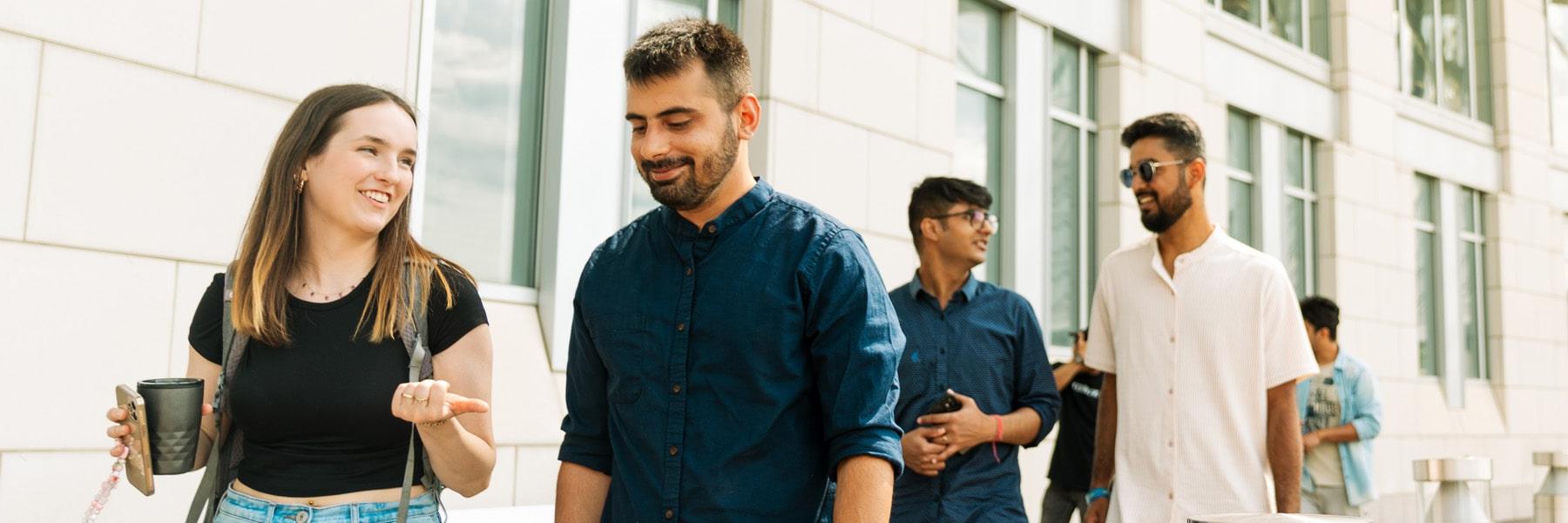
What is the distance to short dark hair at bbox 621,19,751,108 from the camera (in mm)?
2551

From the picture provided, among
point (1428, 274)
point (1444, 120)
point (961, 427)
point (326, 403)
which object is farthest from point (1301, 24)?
point (326, 403)

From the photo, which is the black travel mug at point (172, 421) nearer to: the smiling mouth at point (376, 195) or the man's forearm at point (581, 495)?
the smiling mouth at point (376, 195)

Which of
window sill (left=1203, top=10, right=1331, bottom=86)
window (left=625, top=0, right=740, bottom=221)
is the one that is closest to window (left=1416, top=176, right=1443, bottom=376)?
window sill (left=1203, top=10, right=1331, bottom=86)

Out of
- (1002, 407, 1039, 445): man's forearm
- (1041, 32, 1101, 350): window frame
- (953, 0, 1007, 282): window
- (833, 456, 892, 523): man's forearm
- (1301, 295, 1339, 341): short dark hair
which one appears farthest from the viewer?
(1041, 32, 1101, 350): window frame

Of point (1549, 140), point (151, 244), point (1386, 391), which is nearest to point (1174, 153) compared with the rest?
point (151, 244)

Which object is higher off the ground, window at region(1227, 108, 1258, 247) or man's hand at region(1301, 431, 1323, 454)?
window at region(1227, 108, 1258, 247)

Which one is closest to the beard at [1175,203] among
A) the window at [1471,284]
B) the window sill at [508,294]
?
the window sill at [508,294]

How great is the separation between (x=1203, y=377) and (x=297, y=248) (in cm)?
274

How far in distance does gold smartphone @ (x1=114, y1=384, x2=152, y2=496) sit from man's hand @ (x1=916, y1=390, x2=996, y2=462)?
98.8 inches

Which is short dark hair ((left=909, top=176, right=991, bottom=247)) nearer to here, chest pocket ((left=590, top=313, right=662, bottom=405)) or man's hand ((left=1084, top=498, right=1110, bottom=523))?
man's hand ((left=1084, top=498, right=1110, bottom=523))

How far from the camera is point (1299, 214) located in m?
13.6

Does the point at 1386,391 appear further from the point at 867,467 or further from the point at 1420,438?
the point at 867,467

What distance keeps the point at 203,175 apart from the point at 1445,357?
14756 mm

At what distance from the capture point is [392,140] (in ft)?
10.3
